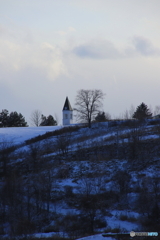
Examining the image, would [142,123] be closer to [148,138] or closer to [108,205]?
[148,138]

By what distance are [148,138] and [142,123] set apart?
1212cm

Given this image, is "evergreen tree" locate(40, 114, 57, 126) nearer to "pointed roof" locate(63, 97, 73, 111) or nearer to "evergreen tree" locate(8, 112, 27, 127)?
"evergreen tree" locate(8, 112, 27, 127)

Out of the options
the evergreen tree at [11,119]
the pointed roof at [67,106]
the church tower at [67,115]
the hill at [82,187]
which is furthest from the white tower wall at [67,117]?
the hill at [82,187]

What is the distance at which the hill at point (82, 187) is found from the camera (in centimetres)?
2214

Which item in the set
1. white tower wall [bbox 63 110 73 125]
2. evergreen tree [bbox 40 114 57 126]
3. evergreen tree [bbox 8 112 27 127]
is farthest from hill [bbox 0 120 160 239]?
evergreen tree [bbox 40 114 57 126]

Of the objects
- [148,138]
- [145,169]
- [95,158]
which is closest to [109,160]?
[95,158]

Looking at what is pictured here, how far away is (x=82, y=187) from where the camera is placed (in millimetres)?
29094

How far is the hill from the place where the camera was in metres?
22.1

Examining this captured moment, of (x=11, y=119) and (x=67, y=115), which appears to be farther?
(x=11, y=119)

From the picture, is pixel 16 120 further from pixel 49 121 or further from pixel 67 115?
pixel 67 115

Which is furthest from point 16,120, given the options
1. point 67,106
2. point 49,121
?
point 67,106

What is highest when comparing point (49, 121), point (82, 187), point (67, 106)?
point (67, 106)

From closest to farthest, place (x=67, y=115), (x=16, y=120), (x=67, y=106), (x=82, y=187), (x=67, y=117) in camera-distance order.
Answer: (x=82, y=187)
(x=67, y=117)
(x=67, y=115)
(x=67, y=106)
(x=16, y=120)

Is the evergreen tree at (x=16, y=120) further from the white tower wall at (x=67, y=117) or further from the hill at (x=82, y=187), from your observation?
the hill at (x=82, y=187)
